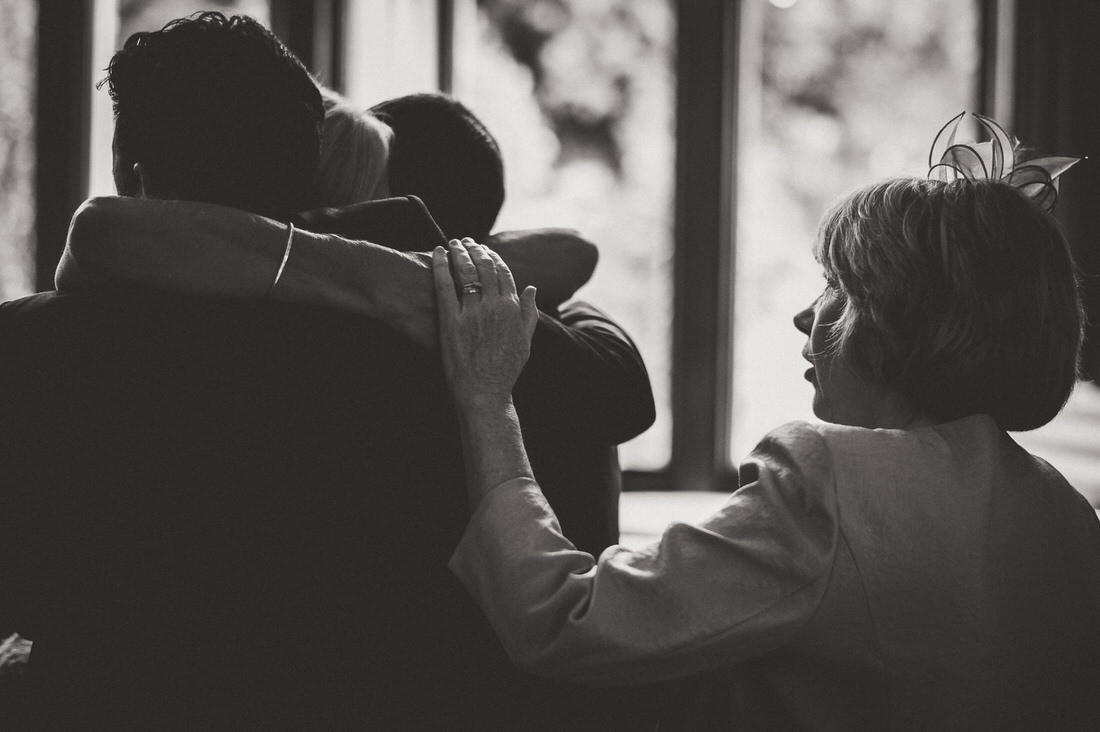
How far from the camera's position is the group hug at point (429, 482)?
0.81 meters

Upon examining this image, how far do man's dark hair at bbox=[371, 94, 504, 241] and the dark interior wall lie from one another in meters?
2.37

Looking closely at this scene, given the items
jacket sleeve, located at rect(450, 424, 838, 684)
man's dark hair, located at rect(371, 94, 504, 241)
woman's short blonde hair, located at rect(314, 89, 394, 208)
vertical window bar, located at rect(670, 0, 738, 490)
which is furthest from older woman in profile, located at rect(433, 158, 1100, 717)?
vertical window bar, located at rect(670, 0, 738, 490)

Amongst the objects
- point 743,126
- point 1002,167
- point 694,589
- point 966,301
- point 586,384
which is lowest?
point 694,589

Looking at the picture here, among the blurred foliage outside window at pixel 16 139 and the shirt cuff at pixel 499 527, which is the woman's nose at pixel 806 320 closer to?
the shirt cuff at pixel 499 527

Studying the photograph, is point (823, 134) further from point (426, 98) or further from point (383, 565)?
point (383, 565)

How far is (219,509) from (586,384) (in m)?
0.39

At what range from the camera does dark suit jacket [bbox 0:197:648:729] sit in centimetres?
90

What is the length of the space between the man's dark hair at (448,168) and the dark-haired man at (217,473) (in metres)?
0.32

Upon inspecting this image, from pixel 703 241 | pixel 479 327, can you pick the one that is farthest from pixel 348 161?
pixel 703 241

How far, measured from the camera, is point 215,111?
921 millimetres

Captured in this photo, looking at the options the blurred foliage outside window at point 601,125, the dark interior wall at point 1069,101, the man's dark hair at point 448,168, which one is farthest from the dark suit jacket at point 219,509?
the dark interior wall at point 1069,101

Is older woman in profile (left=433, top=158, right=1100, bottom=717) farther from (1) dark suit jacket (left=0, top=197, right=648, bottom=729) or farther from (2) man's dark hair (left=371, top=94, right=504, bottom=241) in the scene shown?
(2) man's dark hair (left=371, top=94, right=504, bottom=241)

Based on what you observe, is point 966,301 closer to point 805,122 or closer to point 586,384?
point 586,384

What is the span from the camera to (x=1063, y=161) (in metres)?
1.04
